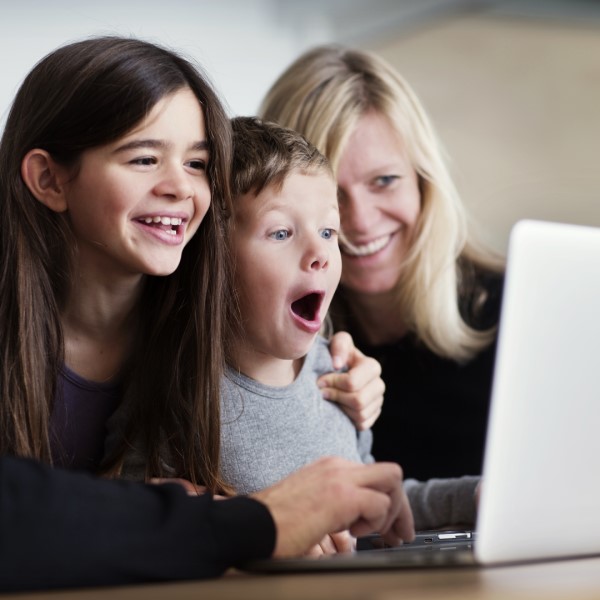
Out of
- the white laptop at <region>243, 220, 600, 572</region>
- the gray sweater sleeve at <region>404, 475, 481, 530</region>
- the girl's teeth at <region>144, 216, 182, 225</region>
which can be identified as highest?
the girl's teeth at <region>144, 216, 182, 225</region>

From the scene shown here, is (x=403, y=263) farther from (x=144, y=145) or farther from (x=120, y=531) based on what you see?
(x=120, y=531)

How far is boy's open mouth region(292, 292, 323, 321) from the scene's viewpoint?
147cm

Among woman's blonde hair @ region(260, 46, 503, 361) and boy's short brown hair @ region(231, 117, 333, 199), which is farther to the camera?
woman's blonde hair @ region(260, 46, 503, 361)

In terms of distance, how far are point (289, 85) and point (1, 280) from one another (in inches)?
33.0

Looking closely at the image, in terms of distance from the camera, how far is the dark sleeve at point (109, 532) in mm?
Answer: 808

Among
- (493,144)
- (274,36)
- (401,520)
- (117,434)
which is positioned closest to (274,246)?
(117,434)

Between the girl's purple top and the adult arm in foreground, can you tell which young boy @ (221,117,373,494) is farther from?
the adult arm in foreground

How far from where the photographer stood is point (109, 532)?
0.83 metres

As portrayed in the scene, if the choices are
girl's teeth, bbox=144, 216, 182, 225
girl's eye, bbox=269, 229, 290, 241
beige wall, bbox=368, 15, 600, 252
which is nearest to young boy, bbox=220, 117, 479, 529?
girl's eye, bbox=269, 229, 290, 241

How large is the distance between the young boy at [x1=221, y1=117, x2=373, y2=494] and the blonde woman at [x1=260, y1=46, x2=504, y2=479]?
1.68ft

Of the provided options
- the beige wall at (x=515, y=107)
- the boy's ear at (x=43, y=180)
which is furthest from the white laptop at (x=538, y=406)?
the beige wall at (x=515, y=107)

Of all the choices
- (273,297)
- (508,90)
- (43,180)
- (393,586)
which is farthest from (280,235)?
(508,90)

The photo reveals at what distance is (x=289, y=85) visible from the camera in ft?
6.70

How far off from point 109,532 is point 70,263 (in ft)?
2.19
